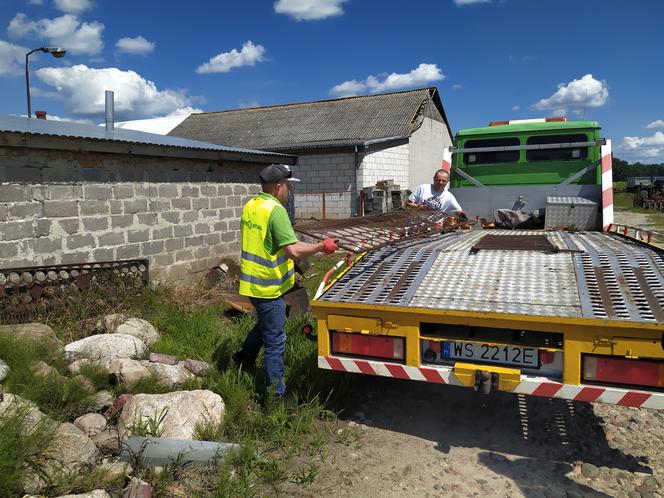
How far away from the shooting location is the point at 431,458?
3.32 m

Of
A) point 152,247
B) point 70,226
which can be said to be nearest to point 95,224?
point 70,226

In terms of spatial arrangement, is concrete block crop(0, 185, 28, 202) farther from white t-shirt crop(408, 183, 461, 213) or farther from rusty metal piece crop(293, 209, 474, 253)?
white t-shirt crop(408, 183, 461, 213)

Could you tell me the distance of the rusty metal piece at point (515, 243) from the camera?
4.03 metres

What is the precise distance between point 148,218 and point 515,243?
4.90m

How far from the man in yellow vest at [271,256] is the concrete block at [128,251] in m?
3.51

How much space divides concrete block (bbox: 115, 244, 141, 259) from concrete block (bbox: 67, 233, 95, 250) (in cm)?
42

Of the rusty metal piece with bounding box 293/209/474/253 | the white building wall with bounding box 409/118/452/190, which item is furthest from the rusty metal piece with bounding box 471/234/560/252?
the white building wall with bounding box 409/118/452/190

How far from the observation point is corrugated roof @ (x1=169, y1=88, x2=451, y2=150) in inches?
814

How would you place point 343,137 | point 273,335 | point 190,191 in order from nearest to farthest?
point 273,335 → point 190,191 → point 343,137

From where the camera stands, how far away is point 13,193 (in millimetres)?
5285

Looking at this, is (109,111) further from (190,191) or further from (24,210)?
(24,210)

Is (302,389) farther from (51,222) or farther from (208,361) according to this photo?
(51,222)

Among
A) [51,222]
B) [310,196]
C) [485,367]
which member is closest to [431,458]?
[485,367]

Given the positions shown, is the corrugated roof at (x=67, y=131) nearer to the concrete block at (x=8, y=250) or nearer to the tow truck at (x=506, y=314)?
the concrete block at (x=8, y=250)
